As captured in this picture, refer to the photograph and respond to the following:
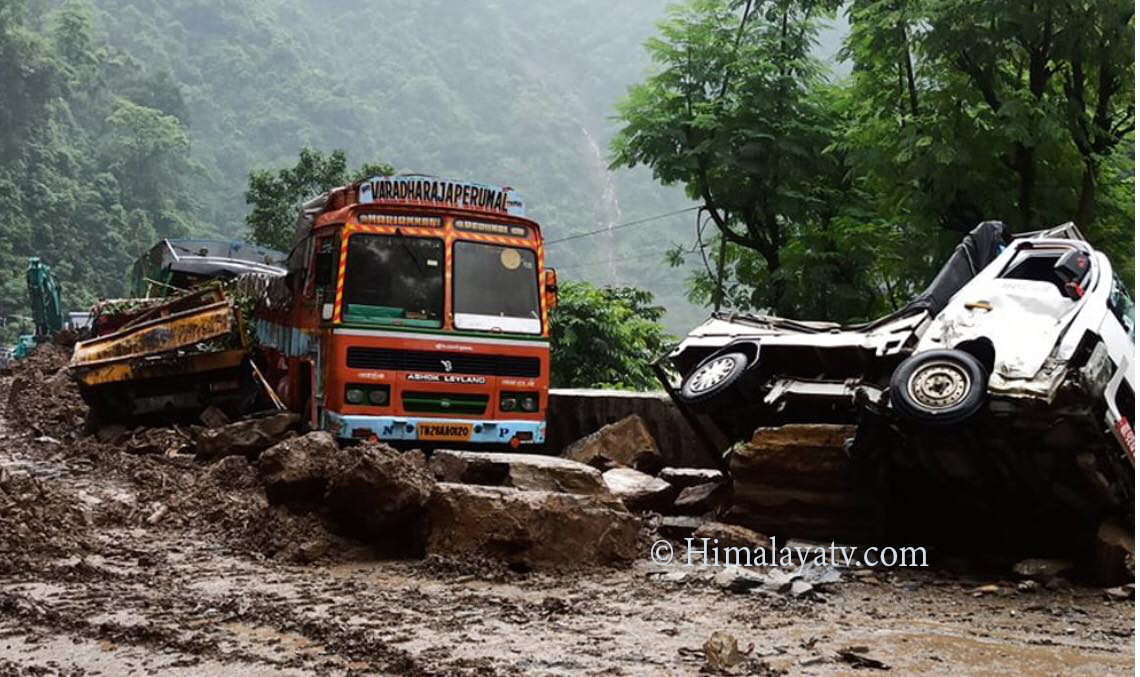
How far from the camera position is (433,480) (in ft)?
25.3

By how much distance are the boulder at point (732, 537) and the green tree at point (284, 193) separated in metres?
29.9

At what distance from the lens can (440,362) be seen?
11.2m

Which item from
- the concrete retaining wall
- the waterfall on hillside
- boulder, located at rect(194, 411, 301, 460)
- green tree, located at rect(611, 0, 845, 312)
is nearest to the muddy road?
Answer: boulder, located at rect(194, 411, 301, 460)

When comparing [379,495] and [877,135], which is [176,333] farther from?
[877,135]

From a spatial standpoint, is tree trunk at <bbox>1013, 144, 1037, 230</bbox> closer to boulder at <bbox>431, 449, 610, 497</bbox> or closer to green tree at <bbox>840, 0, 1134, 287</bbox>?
green tree at <bbox>840, 0, 1134, 287</bbox>

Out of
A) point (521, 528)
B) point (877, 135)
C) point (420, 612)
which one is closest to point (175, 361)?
point (521, 528)

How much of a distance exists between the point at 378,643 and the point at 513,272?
22.3ft

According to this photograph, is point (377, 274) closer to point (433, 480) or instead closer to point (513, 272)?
point (513, 272)

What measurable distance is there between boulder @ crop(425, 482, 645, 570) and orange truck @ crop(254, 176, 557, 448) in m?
3.65

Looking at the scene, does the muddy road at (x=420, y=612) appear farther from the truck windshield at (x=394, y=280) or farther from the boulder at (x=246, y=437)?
the truck windshield at (x=394, y=280)

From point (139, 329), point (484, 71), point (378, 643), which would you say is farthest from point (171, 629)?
point (484, 71)

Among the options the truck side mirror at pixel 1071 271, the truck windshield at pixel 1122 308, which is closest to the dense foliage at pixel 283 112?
the truck windshield at pixel 1122 308

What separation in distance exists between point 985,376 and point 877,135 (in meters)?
8.36

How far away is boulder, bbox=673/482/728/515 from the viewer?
9008 millimetres
